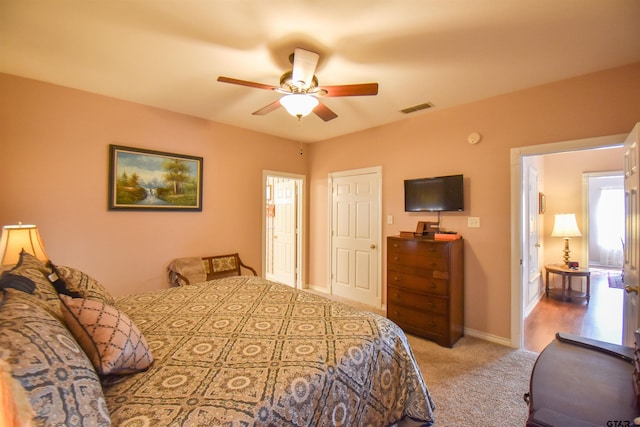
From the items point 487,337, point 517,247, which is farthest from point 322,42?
point 487,337

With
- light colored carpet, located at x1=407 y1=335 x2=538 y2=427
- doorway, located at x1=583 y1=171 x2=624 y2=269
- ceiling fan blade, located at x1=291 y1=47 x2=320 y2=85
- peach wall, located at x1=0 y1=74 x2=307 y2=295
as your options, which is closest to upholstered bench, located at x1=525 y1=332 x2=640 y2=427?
light colored carpet, located at x1=407 y1=335 x2=538 y2=427

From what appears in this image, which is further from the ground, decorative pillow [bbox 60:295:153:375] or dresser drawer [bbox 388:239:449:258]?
dresser drawer [bbox 388:239:449:258]

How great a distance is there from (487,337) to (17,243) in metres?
4.36

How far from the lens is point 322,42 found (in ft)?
6.65

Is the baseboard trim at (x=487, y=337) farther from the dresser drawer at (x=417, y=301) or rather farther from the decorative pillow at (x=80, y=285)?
the decorative pillow at (x=80, y=285)

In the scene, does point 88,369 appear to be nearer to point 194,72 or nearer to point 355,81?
point 194,72

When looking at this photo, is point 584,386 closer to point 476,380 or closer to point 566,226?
point 476,380

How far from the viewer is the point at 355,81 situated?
2.59 meters

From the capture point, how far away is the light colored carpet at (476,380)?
1.88m

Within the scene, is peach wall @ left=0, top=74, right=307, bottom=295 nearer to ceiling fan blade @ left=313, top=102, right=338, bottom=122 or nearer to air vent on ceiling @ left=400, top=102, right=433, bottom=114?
ceiling fan blade @ left=313, top=102, right=338, bottom=122

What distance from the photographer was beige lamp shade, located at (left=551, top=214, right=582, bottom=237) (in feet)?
14.6

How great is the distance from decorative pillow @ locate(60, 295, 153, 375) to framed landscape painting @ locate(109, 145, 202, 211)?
2279mm

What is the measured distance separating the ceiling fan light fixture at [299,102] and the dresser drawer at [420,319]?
2435mm

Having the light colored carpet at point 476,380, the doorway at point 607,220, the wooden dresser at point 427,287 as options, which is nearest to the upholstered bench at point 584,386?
the light colored carpet at point 476,380
